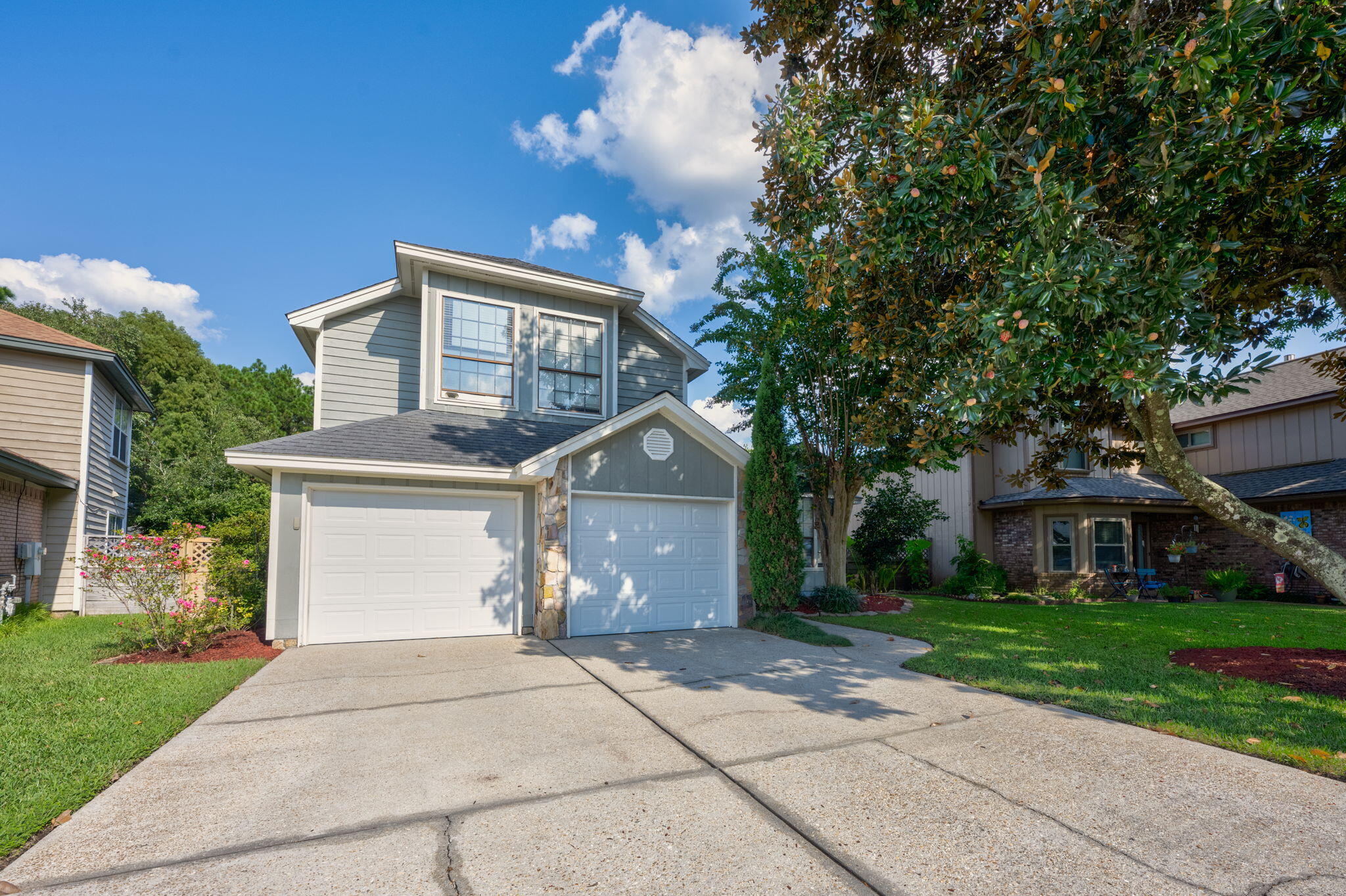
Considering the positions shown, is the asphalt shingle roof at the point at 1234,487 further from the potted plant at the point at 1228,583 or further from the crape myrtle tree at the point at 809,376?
the crape myrtle tree at the point at 809,376

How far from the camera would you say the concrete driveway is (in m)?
2.67

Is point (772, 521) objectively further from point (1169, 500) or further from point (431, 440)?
point (1169, 500)

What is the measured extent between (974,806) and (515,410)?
9.16 m

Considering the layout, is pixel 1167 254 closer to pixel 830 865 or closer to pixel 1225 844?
pixel 1225 844

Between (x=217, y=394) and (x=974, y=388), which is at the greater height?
(x=217, y=394)

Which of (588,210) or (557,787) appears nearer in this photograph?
(557,787)

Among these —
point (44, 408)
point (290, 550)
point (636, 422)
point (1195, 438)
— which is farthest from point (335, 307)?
point (1195, 438)

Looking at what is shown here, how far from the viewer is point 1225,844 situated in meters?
2.92

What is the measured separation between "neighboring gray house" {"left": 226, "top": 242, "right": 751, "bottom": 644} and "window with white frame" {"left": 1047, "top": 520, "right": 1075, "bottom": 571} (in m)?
11.3

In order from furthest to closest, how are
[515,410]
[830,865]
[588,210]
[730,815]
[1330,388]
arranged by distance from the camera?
[1330,388], [588,210], [515,410], [730,815], [830,865]

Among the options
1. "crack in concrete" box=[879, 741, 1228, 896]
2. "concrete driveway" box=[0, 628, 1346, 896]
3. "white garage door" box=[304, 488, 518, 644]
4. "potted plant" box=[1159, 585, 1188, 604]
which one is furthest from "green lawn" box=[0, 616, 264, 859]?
"potted plant" box=[1159, 585, 1188, 604]

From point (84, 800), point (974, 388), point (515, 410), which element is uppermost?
point (515, 410)

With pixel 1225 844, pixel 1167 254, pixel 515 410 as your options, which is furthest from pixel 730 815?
pixel 515 410

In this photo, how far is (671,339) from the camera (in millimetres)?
12156
